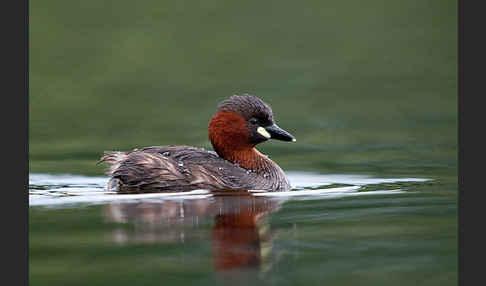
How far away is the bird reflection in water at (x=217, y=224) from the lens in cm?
760

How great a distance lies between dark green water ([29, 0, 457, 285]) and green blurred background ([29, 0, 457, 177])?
5 cm

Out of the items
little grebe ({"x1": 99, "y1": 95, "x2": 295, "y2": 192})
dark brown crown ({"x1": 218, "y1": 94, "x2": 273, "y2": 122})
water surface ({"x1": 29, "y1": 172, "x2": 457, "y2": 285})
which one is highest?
dark brown crown ({"x1": 218, "y1": 94, "x2": 273, "y2": 122})

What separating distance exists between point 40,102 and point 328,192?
8.30 metres

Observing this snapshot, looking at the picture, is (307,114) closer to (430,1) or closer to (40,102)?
(40,102)

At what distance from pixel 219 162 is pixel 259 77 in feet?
25.0

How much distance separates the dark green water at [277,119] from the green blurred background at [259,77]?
0.15ft

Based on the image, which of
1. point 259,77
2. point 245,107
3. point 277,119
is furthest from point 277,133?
point 259,77

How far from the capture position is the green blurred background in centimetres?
1405

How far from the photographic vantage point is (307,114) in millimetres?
16391

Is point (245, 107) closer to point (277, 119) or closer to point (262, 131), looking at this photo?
point (262, 131)

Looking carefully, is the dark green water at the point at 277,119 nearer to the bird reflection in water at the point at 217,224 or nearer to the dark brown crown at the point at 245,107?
the bird reflection in water at the point at 217,224

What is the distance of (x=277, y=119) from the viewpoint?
16.0m

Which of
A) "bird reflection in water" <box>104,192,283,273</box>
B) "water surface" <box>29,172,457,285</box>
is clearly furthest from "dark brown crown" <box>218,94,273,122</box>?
"bird reflection in water" <box>104,192,283,273</box>

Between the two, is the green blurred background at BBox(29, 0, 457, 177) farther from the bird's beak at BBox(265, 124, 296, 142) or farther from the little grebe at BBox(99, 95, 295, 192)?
the little grebe at BBox(99, 95, 295, 192)
